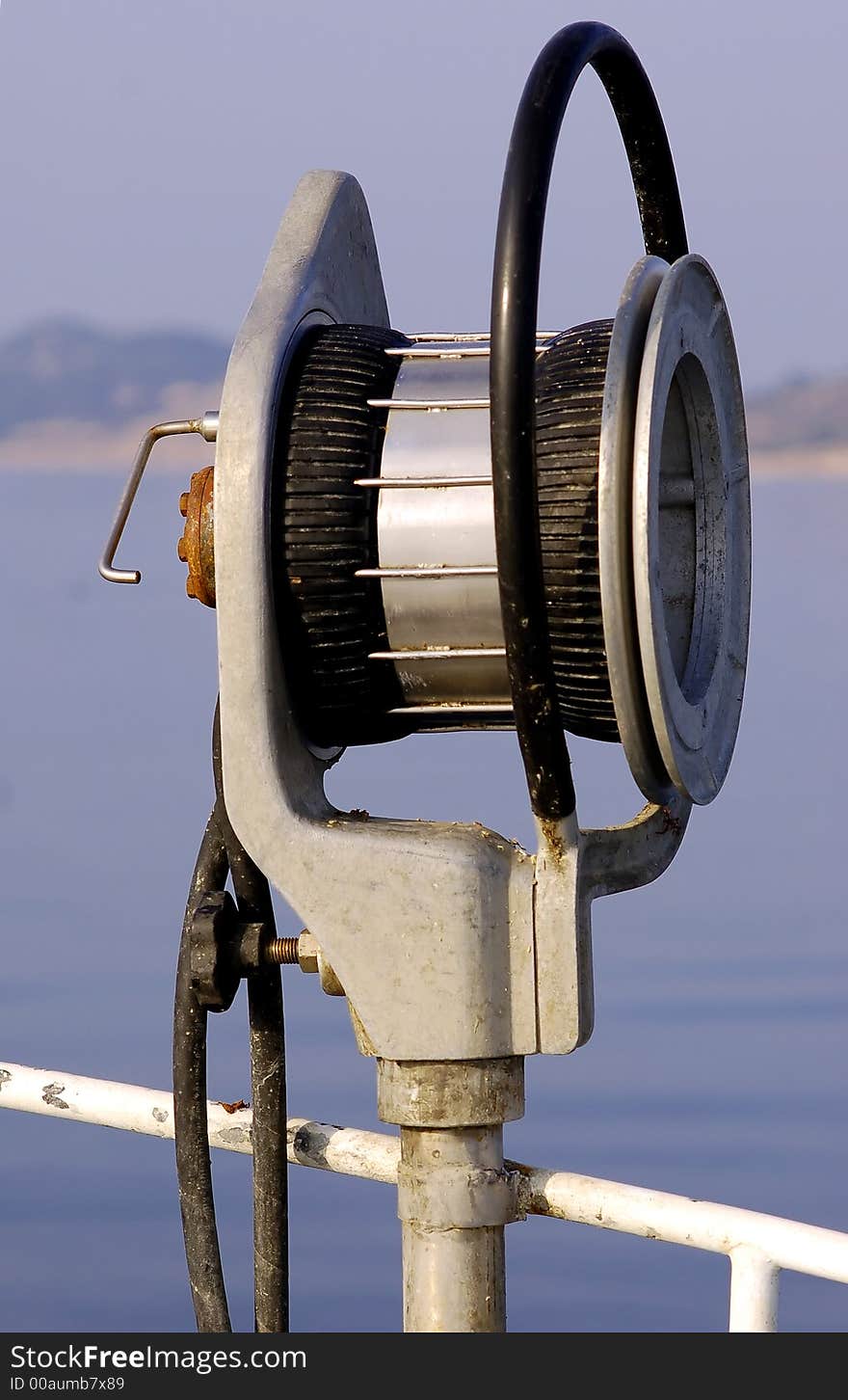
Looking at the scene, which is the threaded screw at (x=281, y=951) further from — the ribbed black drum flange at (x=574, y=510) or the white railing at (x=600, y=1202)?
the ribbed black drum flange at (x=574, y=510)

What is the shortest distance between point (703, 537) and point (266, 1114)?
78cm

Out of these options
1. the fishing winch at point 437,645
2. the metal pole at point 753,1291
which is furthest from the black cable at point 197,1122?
the metal pole at point 753,1291

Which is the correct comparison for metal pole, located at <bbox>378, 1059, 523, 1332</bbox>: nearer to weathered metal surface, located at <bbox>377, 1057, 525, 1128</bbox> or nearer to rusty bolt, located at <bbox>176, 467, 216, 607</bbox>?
weathered metal surface, located at <bbox>377, 1057, 525, 1128</bbox>

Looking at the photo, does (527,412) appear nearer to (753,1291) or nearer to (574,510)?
(574,510)

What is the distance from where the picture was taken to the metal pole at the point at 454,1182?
203 centimetres

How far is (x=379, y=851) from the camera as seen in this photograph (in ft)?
6.63

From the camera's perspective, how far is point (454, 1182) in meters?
2.04

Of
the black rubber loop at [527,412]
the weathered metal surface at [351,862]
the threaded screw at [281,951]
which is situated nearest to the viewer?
the black rubber loop at [527,412]

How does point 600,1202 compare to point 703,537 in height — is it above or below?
below

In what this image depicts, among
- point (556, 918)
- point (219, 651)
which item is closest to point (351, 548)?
point (219, 651)

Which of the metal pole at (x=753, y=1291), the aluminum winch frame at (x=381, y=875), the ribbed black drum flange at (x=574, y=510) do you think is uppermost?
the ribbed black drum flange at (x=574, y=510)

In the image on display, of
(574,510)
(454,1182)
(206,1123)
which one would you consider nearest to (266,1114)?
(206,1123)

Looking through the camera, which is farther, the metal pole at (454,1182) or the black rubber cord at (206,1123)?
the black rubber cord at (206,1123)

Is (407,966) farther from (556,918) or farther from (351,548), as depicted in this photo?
(351,548)
